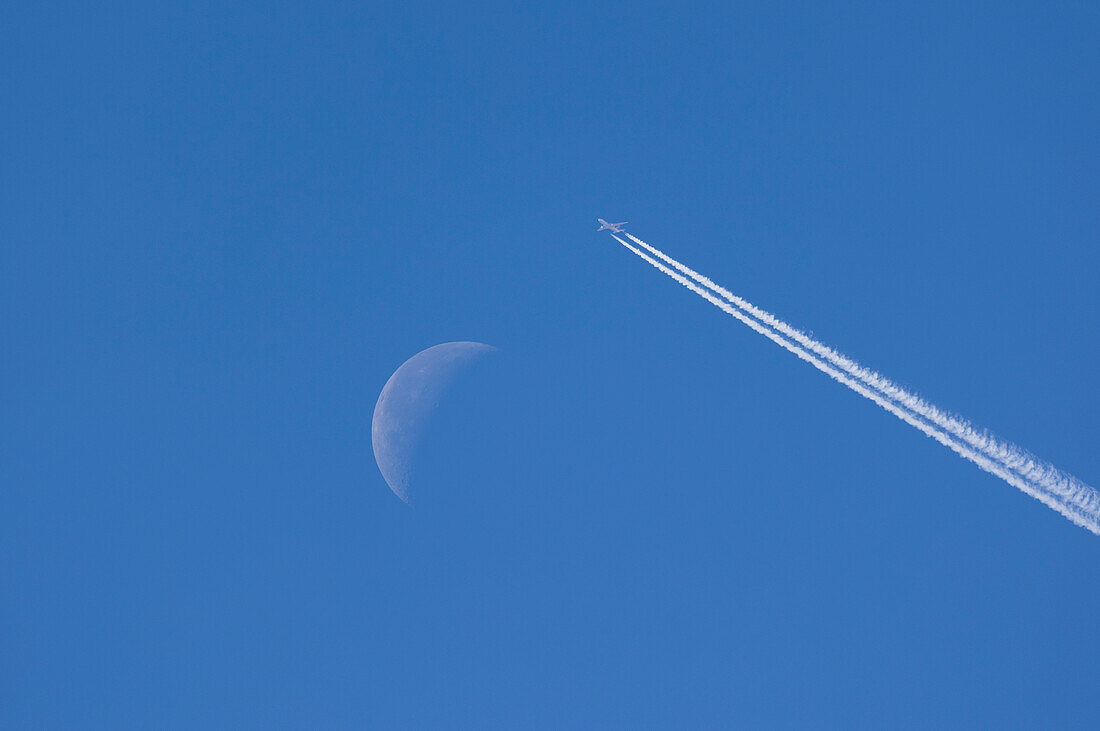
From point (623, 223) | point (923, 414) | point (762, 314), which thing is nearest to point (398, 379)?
point (623, 223)

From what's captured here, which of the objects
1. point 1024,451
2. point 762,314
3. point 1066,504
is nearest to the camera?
point 1066,504

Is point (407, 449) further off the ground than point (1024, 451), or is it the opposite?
point (1024, 451)

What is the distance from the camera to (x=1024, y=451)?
48969 millimetres

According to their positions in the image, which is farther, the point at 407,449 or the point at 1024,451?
the point at 407,449

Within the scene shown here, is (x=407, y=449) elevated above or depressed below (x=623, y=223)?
below

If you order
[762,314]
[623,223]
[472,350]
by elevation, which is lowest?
[472,350]

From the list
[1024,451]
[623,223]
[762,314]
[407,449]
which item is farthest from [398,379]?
[1024,451]

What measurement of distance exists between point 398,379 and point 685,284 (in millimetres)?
16057

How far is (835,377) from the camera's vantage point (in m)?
51.4

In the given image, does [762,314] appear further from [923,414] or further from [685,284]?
[923,414]

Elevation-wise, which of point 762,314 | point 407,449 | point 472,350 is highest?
point 762,314

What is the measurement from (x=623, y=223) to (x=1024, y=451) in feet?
75.8

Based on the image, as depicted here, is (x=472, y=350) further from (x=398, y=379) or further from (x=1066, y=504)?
(x=1066, y=504)

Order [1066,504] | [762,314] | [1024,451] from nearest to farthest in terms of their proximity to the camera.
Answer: [1066,504], [1024,451], [762,314]
